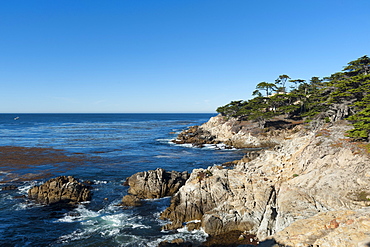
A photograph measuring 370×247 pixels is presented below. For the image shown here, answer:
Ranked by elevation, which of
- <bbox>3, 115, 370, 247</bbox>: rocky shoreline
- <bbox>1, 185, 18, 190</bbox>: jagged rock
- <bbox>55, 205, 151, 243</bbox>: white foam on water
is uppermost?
<bbox>3, 115, 370, 247</bbox>: rocky shoreline

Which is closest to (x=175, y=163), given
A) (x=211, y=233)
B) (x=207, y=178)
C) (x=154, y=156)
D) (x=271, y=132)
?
(x=154, y=156)

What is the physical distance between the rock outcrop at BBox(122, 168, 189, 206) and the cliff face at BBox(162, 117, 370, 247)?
4.63 meters

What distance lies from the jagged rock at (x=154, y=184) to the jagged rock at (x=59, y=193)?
19.5ft

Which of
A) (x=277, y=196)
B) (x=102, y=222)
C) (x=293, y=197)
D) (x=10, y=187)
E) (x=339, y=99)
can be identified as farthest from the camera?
(x=339, y=99)

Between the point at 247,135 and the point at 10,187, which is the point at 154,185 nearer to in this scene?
the point at 10,187

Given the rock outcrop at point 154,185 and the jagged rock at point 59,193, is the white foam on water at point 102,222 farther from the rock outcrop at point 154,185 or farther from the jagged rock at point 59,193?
the rock outcrop at point 154,185

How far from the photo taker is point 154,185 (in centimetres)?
2972

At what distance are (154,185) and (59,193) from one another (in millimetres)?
11731

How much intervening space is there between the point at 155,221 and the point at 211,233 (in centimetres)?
615

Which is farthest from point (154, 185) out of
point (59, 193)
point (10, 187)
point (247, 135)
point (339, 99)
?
point (247, 135)

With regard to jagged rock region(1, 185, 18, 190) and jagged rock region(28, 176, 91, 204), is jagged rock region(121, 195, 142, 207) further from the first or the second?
jagged rock region(1, 185, 18, 190)

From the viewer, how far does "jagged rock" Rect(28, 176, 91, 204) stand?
90.7ft

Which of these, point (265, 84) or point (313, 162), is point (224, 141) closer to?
point (265, 84)

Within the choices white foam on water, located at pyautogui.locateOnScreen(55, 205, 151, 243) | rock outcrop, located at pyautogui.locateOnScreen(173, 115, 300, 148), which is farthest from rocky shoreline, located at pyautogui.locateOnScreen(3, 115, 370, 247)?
rock outcrop, located at pyautogui.locateOnScreen(173, 115, 300, 148)
